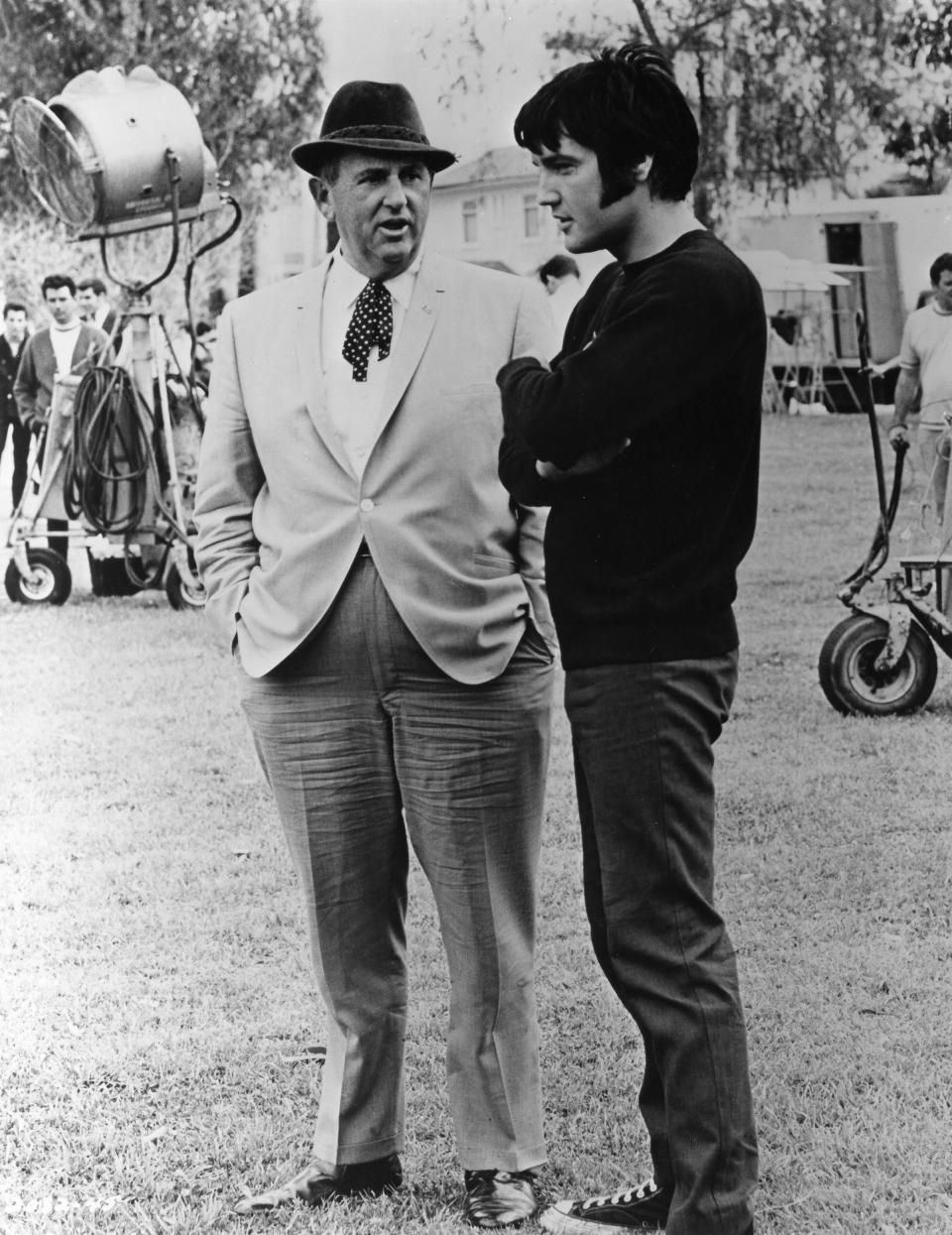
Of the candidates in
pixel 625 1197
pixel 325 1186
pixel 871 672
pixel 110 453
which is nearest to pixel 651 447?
pixel 625 1197

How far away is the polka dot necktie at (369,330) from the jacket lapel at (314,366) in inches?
1.8

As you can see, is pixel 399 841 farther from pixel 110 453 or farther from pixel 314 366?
pixel 110 453

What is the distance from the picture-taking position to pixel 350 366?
2248mm

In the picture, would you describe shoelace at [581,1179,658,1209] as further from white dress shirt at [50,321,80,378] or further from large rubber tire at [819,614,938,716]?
white dress shirt at [50,321,80,378]

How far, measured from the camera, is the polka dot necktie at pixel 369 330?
2.24m

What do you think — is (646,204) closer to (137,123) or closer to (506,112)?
(506,112)

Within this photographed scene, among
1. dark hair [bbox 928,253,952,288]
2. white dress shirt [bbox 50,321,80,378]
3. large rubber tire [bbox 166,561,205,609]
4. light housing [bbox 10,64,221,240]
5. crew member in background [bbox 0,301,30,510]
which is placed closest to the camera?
dark hair [bbox 928,253,952,288]

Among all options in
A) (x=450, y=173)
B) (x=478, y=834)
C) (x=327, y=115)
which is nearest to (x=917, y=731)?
(x=450, y=173)

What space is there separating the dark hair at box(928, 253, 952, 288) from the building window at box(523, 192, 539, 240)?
3.27 feet

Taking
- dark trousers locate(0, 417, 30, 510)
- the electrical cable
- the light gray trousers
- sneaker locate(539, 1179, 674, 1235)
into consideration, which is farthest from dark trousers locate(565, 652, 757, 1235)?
the electrical cable

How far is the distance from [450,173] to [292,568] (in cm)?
205

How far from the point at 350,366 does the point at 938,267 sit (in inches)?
82.7

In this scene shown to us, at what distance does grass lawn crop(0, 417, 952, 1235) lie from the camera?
8.11 feet

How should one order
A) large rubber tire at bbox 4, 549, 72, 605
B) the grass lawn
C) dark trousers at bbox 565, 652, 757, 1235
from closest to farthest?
dark trousers at bbox 565, 652, 757, 1235, the grass lawn, large rubber tire at bbox 4, 549, 72, 605
